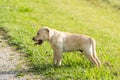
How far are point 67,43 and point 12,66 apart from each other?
66.3 inches

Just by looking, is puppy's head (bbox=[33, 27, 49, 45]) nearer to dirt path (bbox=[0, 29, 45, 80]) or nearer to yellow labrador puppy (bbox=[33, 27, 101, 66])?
yellow labrador puppy (bbox=[33, 27, 101, 66])

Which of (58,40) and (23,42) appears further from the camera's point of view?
(23,42)

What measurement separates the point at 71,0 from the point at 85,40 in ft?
82.1

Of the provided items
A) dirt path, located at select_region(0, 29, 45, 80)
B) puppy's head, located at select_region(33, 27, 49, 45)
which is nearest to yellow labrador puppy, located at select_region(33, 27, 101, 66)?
puppy's head, located at select_region(33, 27, 49, 45)

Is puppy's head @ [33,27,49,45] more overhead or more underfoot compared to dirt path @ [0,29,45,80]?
more overhead

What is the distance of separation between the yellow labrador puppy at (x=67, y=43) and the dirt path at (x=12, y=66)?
840 mm

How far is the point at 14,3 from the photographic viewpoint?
2352cm

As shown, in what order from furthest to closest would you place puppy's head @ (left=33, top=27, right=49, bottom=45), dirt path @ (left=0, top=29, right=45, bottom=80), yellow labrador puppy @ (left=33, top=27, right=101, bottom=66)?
puppy's head @ (left=33, top=27, right=49, bottom=45) → yellow labrador puppy @ (left=33, top=27, right=101, bottom=66) → dirt path @ (left=0, top=29, right=45, bottom=80)

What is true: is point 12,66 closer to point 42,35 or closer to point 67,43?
point 42,35

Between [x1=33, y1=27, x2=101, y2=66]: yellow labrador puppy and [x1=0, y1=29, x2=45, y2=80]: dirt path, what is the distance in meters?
0.84

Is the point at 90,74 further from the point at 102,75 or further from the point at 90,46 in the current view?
the point at 90,46

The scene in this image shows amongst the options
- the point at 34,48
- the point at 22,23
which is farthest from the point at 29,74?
the point at 22,23

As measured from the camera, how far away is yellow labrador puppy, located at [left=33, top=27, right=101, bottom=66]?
9.77m

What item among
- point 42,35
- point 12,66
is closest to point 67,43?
point 42,35
